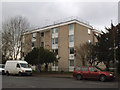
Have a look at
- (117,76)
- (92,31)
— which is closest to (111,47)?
(117,76)

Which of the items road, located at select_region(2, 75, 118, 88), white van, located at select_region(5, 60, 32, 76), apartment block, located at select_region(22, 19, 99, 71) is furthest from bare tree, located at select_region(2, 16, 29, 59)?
road, located at select_region(2, 75, 118, 88)

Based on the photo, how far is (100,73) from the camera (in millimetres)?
15906

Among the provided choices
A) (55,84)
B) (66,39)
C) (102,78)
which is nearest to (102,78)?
(102,78)

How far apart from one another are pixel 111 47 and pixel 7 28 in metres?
19.8

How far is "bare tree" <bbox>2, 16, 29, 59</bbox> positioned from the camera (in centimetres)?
3027

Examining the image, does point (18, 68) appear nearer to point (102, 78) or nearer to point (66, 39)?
point (102, 78)

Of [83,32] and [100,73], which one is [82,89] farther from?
[83,32]

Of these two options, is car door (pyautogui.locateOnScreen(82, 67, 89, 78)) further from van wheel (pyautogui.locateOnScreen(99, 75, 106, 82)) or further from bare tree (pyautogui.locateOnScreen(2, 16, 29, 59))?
bare tree (pyautogui.locateOnScreen(2, 16, 29, 59))

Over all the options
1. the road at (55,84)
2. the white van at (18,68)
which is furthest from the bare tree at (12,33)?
the road at (55,84)

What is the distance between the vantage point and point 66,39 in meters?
34.1

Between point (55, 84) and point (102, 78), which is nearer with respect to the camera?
point (55, 84)

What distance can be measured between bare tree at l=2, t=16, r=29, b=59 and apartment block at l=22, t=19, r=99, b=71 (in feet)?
5.55

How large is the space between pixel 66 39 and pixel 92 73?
18206 mm

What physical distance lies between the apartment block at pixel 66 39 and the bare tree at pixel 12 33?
1.69 m
